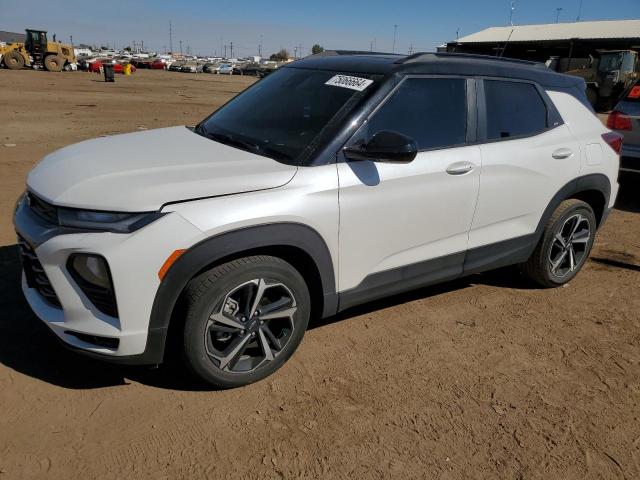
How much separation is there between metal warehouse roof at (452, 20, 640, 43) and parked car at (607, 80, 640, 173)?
34943 mm

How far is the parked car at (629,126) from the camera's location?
714 cm

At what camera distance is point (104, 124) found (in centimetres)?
1261

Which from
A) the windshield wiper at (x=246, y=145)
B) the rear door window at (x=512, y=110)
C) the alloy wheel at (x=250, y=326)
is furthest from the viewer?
the rear door window at (x=512, y=110)

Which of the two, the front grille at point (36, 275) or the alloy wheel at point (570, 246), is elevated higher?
the front grille at point (36, 275)

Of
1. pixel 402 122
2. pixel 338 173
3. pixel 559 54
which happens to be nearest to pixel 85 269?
pixel 338 173

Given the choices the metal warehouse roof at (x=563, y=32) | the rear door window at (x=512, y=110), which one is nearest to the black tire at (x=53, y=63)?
the metal warehouse roof at (x=563, y=32)

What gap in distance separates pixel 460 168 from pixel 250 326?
1.68 metres

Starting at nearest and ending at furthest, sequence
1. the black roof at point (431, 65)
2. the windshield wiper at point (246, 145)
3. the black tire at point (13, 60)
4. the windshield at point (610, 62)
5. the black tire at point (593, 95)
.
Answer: the windshield wiper at point (246, 145) < the black roof at point (431, 65) < the black tire at point (593, 95) < the windshield at point (610, 62) < the black tire at point (13, 60)

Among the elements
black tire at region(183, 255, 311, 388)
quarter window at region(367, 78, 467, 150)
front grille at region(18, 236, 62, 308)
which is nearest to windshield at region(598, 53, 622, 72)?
quarter window at region(367, 78, 467, 150)

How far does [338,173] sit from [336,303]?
2.55 feet

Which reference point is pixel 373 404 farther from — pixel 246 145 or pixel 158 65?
pixel 158 65

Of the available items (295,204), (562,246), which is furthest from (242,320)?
(562,246)

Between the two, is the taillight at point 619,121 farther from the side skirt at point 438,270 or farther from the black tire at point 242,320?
the black tire at point 242,320

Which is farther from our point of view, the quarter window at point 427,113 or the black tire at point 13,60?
the black tire at point 13,60
